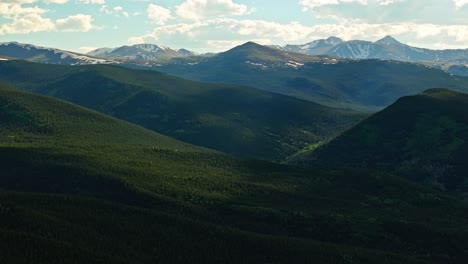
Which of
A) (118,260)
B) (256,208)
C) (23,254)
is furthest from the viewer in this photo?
(256,208)

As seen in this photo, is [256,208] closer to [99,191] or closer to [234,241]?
[234,241]

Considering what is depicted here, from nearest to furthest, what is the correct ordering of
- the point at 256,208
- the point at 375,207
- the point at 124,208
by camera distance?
the point at 124,208 → the point at 256,208 → the point at 375,207

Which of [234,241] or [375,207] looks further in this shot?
[375,207]

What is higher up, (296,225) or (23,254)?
(23,254)

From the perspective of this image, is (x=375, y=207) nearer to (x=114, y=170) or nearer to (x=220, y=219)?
(x=220, y=219)

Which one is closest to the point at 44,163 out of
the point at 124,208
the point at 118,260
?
the point at 124,208

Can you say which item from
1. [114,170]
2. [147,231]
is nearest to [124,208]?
[147,231]
